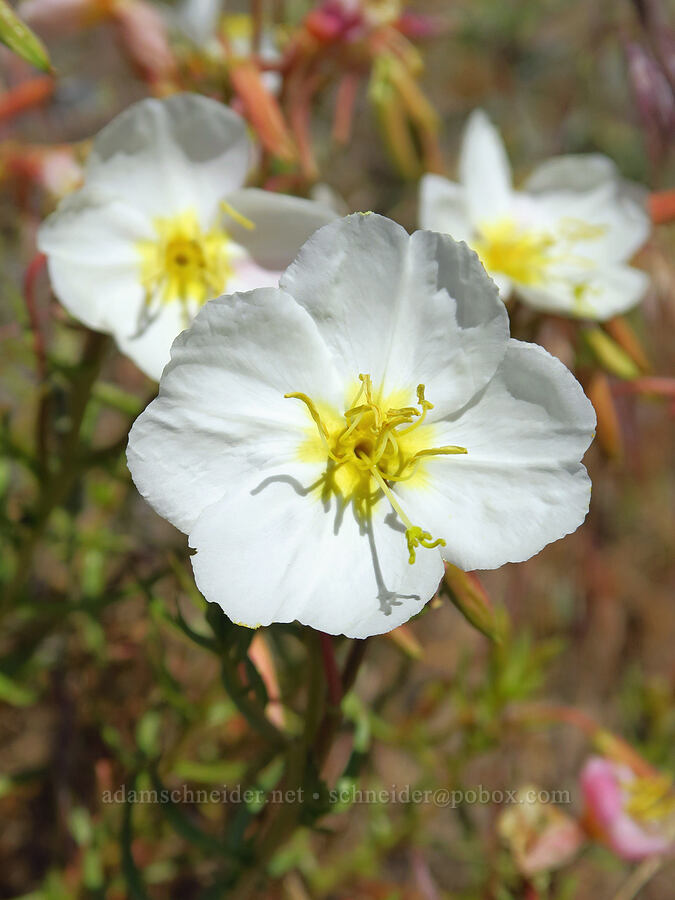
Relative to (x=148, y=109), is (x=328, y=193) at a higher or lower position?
lower

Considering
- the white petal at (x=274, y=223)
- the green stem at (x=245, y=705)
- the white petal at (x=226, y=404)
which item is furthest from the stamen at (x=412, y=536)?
the white petal at (x=274, y=223)

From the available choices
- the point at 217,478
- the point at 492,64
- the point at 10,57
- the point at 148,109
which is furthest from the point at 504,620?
the point at 492,64

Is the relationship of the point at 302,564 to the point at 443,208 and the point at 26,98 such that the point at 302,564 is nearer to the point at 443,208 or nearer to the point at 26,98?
the point at 443,208

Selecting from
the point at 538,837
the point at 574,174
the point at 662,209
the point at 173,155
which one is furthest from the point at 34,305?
the point at 538,837

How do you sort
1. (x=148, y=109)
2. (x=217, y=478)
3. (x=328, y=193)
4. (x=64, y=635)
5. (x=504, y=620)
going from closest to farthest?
(x=217, y=478) → (x=148, y=109) → (x=504, y=620) → (x=328, y=193) → (x=64, y=635)

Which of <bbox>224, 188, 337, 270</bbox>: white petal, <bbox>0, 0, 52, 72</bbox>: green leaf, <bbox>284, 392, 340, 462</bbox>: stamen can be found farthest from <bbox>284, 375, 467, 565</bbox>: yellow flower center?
<bbox>0, 0, 52, 72</bbox>: green leaf

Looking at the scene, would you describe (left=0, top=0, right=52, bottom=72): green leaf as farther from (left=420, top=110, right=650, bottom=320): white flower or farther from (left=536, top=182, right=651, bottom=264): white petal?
(left=536, top=182, right=651, bottom=264): white petal

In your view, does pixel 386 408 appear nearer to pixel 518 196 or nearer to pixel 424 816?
pixel 518 196
